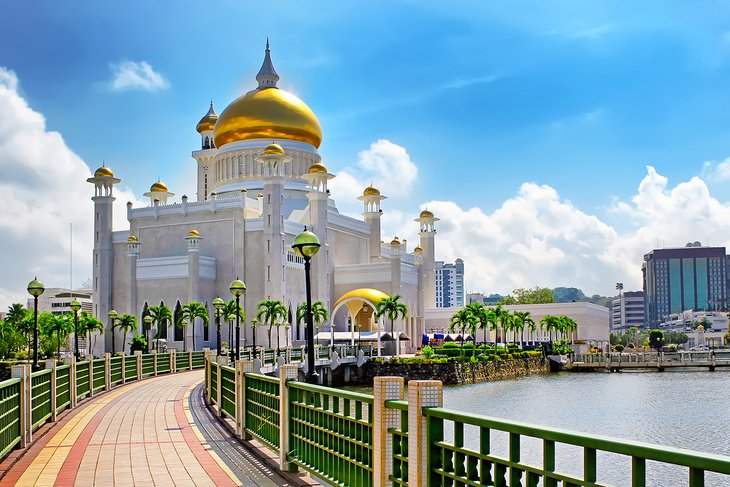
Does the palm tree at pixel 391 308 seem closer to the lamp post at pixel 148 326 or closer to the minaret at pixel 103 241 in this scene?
the lamp post at pixel 148 326

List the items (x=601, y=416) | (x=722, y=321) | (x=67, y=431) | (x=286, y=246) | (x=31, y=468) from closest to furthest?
(x=31, y=468) < (x=67, y=431) < (x=601, y=416) < (x=286, y=246) < (x=722, y=321)

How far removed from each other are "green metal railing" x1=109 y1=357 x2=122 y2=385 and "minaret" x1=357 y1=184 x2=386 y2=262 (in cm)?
3721

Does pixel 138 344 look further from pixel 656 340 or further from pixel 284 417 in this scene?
pixel 656 340

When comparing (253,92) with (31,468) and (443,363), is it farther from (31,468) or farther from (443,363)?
(31,468)

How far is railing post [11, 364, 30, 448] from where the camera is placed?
11352mm

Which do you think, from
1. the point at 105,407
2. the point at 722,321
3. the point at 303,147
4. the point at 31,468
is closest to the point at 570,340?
the point at 303,147

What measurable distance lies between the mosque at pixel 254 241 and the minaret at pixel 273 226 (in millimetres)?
56

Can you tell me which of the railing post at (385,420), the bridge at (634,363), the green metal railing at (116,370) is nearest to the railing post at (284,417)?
the railing post at (385,420)

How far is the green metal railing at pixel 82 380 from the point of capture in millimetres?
18609

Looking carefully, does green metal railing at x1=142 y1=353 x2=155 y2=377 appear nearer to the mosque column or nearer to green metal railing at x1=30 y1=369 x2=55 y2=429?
green metal railing at x1=30 y1=369 x2=55 y2=429

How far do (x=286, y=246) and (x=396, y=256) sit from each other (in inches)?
356

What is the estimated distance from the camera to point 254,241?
50.2m

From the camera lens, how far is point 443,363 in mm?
42062

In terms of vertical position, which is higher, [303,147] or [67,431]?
[303,147]
